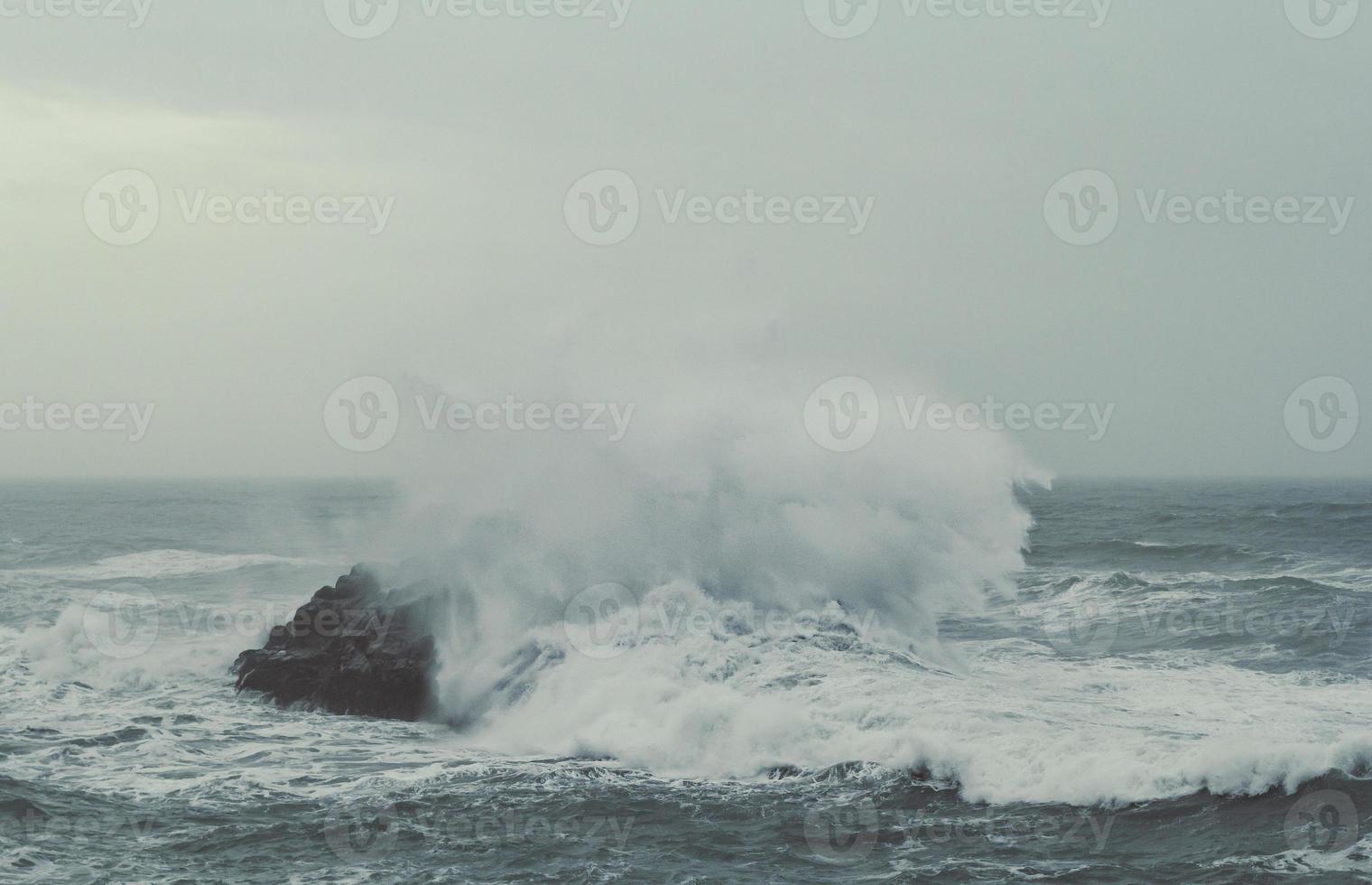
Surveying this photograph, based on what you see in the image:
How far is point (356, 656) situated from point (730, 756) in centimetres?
644

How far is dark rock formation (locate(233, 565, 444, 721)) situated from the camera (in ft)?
54.6

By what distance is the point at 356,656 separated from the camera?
17.2 meters

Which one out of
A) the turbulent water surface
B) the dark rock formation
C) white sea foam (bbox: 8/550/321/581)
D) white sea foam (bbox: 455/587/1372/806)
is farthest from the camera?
white sea foam (bbox: 8/550/321/581)

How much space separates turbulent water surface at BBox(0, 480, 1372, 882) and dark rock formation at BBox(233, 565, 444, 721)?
1.57 feet

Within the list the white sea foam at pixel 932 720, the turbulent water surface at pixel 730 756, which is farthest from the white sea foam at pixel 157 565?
the white sea foam at pixel 932 720

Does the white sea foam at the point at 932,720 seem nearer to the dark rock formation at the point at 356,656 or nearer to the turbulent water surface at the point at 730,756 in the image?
the turbulent water surface at the point at 730,756

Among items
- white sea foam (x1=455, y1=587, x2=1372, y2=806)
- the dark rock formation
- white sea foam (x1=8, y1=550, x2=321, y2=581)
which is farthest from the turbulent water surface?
white sea foam (x1=8, y1=550, x2=321, y2=581)

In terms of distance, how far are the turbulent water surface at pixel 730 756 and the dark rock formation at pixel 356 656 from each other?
48cm

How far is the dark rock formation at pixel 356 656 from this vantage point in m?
16.6

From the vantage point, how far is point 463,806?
12227 mm

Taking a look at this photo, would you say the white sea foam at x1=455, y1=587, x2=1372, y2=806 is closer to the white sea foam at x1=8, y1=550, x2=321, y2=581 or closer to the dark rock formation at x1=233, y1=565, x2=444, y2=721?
the dark rock formation at x1=233, y1=565, x2=444, y2=721

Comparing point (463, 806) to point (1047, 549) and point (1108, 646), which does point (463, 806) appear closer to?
point (1108, 646)

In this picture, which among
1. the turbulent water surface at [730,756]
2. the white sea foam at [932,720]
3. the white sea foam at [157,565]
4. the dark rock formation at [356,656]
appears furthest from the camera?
the white sea foam at [157,565]

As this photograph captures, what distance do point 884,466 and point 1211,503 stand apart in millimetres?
52903
